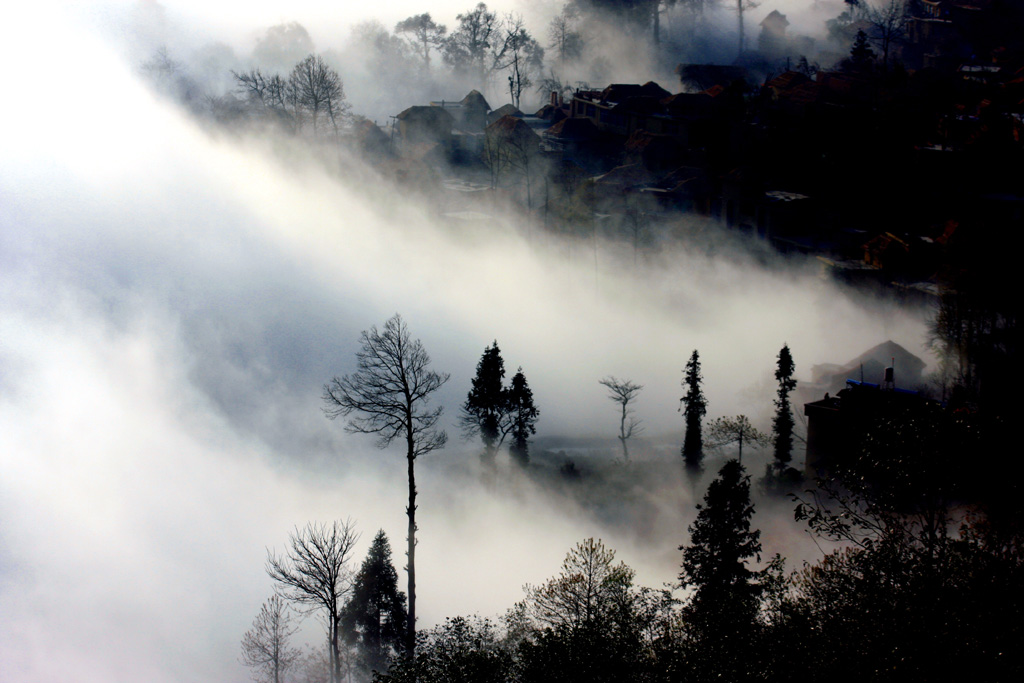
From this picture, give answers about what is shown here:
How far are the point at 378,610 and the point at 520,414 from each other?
8.91 metres

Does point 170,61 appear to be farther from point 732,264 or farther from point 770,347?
point 770,347

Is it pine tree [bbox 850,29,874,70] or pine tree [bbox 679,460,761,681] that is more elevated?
pine tree [bbox 850,29,874,70]

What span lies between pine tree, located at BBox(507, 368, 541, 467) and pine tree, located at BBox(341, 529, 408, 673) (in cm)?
762

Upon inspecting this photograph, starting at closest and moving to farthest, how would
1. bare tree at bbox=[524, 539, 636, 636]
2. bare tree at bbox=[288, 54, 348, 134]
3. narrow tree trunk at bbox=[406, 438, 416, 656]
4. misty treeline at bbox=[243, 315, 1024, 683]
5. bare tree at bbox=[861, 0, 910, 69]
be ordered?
misty treeline at bbox=[243, 315, 1024, 683] → bare tree at bbox=[524, 539, 636, 636] → narrow tree trunk at bbox=[406, 438, 416, 656] → bare tree at bbox=[288, 54, 348, 134] → bare tree at bbox=[861, 0, 910, 69]

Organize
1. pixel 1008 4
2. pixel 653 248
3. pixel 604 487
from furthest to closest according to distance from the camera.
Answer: pixel 1008 4, pixel 653 248, pixel 604 487

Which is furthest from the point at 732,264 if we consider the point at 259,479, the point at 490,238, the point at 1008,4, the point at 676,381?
the point at 1008,4

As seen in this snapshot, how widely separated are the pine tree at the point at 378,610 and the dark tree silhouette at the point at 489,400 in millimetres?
7062

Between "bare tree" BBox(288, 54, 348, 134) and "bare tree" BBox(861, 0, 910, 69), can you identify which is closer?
"bare tree" BBox(288, 54, 348, 134)

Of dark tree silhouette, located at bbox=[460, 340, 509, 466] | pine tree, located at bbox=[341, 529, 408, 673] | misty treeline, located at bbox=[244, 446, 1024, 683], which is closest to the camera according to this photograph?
misty treeline, located at bbox=[244, 446, 1024, 683]

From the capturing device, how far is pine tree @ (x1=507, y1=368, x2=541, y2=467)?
85.9 ft

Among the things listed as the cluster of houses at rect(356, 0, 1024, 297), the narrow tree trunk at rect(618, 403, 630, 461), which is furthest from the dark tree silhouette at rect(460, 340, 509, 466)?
the cluster of houses at rect(356, 0, 1024, 297)

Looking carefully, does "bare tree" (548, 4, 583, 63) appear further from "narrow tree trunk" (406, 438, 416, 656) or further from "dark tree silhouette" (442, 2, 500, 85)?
"narrow tree trunk" (406, 438, 416, 656)

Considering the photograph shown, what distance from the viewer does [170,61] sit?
6744 cm

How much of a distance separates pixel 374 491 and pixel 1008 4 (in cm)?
7030
